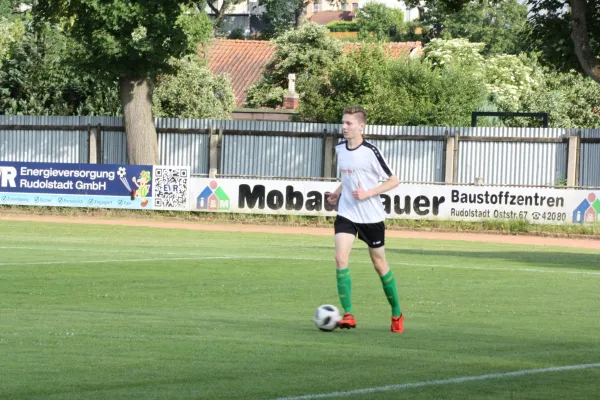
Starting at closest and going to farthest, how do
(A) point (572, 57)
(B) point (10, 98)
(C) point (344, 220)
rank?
1. (C) point (344, 220)
2. (A) point (572, 57)
3. (B) point (10, 98)

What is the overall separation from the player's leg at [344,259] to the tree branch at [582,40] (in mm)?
20171

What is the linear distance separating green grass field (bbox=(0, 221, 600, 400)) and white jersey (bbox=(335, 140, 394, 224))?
1.13 metres

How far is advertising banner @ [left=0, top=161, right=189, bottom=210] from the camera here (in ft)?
128

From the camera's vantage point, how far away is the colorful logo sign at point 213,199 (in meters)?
38.8

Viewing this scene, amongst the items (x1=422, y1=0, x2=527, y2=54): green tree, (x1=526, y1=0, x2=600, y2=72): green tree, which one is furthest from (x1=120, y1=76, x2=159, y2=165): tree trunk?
(x1=422, y1=0, x2=527, y2=54): green tree

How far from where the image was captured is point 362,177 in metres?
11.8

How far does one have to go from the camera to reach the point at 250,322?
1261cm

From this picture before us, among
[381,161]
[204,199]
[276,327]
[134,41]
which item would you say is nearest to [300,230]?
[204,199]

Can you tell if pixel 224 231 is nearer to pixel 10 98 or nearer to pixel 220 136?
pixel 220 136

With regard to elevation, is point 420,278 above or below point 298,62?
below

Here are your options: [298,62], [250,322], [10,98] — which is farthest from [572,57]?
[298,62]

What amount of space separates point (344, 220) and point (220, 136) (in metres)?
31.6

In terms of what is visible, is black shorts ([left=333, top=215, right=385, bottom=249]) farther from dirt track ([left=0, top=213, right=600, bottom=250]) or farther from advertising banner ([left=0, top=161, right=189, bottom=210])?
advertising banner ([left=0, top=161, right=189, bottom=210])

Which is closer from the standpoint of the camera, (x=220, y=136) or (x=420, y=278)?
(x=420, y=278)
